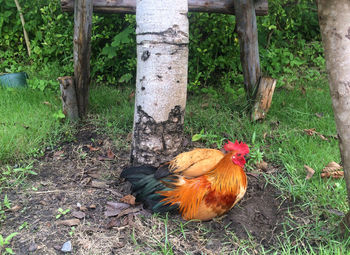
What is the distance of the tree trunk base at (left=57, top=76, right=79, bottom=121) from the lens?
361 cm

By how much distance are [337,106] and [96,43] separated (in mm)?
4009

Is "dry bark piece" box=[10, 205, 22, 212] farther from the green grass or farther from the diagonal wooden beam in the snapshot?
the diagonal wooden beam

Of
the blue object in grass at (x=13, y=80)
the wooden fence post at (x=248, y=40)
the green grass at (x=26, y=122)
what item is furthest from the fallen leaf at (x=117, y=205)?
the blue object in grass at (x=13, y=80)

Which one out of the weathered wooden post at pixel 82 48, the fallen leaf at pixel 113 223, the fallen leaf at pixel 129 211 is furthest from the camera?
the weathered wooden post at pixel 82 48

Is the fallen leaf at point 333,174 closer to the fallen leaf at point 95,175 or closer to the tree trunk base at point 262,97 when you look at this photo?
the tree trunk base at point 262,97

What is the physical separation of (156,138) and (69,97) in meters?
1.51

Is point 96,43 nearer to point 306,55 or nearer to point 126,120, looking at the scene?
point 126,120

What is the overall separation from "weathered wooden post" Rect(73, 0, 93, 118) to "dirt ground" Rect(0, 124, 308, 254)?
1.09 m

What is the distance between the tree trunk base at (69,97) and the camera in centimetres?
361

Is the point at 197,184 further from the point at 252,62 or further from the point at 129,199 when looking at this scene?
the point at 252,62

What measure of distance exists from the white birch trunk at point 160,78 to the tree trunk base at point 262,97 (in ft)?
4.36

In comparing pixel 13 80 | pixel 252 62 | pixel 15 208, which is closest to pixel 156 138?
pixel 15 208

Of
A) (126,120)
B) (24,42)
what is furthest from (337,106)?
(24,42)

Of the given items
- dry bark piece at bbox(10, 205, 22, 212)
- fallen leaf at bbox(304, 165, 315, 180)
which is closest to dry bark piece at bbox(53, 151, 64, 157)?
dry bark piece at bbox(10, 205, 22, 212)
